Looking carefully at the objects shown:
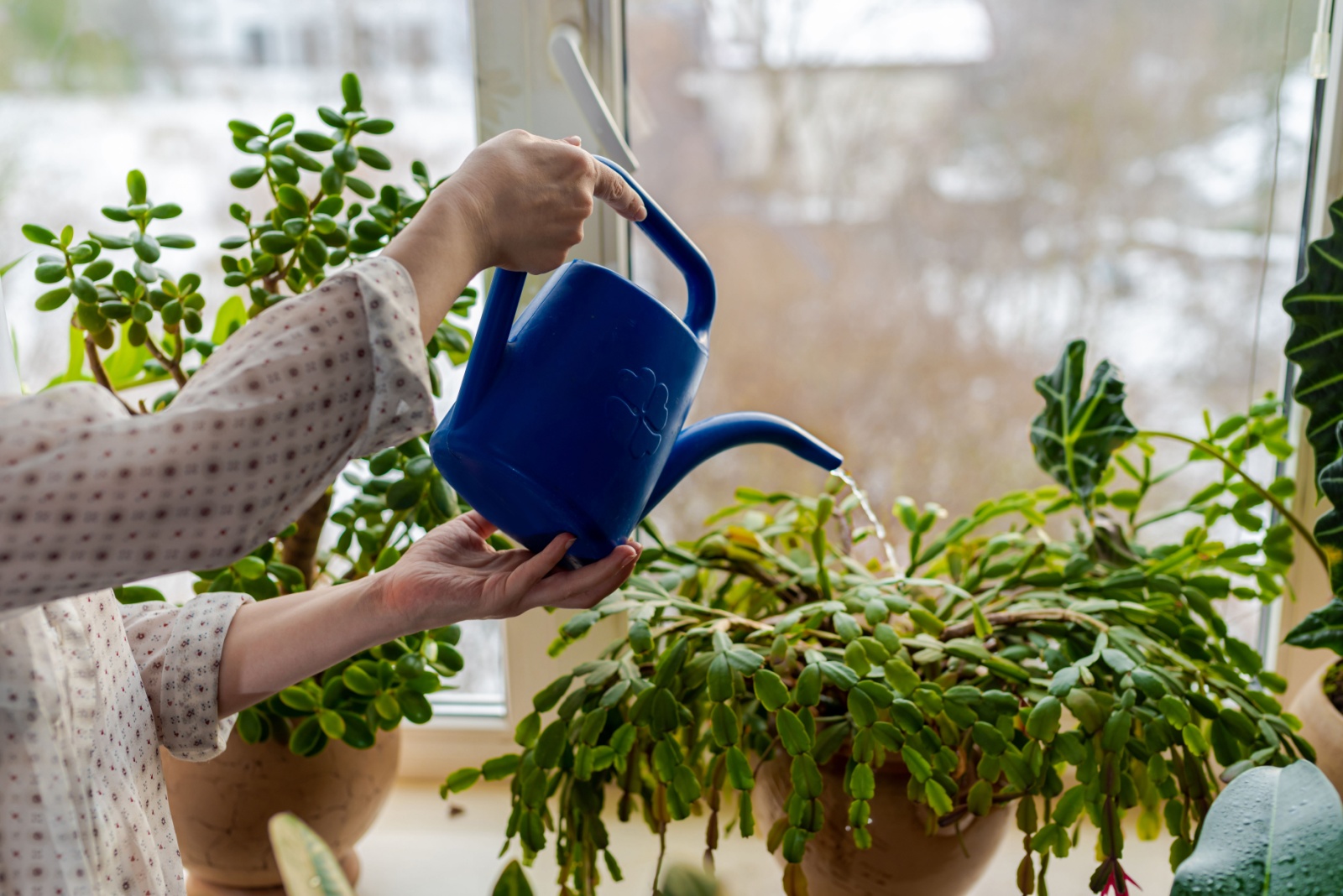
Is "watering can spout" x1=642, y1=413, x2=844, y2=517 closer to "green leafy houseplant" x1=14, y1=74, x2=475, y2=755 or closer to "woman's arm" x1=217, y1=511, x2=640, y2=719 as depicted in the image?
"woman's arm" x1=217, y1=511, x2=640, y2=719

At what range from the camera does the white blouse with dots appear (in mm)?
421

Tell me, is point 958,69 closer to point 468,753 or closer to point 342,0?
point 342,0

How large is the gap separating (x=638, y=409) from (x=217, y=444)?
217 mm

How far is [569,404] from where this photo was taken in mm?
527

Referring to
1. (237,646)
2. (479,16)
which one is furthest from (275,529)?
(479,16)

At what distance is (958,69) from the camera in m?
1.05

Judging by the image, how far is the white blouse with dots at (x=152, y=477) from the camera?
42 centimetres

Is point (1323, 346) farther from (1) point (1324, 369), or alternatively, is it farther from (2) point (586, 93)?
(2) point (586, 93)

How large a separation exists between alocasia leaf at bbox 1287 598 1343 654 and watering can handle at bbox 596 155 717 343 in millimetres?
577

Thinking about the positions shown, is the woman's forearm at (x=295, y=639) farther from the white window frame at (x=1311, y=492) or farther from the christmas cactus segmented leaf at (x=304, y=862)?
the white window frame at (x=1311, y=492)

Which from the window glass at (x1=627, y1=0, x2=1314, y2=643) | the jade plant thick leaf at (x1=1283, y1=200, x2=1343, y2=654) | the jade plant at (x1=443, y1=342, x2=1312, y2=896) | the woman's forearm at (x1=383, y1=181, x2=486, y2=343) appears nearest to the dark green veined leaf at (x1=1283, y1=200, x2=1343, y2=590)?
the jade plant thick leaf at (x1=1283, y1=200, x2=1343, y2=654)

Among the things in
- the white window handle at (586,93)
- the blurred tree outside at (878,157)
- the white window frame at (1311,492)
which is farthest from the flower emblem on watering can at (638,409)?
the white window frame at (1311,492)

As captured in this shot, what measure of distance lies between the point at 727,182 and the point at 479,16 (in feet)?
1.05

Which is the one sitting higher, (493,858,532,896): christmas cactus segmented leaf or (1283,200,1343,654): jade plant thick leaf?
(1283,200,1343,654): jade plant thick leaf
